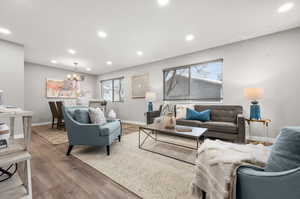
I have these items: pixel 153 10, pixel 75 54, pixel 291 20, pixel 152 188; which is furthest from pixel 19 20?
pixel 291 20

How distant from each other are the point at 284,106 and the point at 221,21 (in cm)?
241

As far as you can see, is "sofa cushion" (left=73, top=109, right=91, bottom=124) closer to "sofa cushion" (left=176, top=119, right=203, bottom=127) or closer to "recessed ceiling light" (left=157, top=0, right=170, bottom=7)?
"sofa cushion" (left=176, top=119, right=203, bottom=127)

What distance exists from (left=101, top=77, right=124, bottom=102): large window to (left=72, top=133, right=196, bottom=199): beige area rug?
386 cm

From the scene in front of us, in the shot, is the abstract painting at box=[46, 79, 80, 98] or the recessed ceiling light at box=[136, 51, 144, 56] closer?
the recessed ceiling light at box=[136, 51, 144, 56]

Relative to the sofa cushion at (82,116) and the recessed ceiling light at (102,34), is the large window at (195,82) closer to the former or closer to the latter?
A: the recessed ceiling light at (102,34)

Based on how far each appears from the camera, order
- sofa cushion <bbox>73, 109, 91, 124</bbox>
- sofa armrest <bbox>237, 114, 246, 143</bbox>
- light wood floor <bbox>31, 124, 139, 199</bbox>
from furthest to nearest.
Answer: sofa armrest <bbox>237, 114, 246, 143</bbox>
sofa cushion <bbox>73, 109, 91, 124</bbox>
light wood floor <bbox>31, 124, 139, 199</bbox>

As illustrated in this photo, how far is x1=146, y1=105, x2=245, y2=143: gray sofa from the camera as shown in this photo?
8.52 ft

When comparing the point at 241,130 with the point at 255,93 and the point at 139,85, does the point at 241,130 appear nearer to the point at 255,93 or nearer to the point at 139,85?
the point at 255,93

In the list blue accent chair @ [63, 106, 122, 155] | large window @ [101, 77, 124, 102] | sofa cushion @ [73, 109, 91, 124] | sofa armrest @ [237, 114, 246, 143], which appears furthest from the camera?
large window @ [101, 77, 124, 102]

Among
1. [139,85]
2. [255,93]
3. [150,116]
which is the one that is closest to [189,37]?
[255,93]

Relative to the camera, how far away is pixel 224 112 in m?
3.23

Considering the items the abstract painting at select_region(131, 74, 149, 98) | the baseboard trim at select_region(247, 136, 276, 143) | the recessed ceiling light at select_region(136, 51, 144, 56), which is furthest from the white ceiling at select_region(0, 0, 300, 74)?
the baseboard trim at select_region(247, 136, 276, 143)

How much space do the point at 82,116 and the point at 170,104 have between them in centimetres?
294

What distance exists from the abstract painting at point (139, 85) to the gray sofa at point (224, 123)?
5.45 feet
